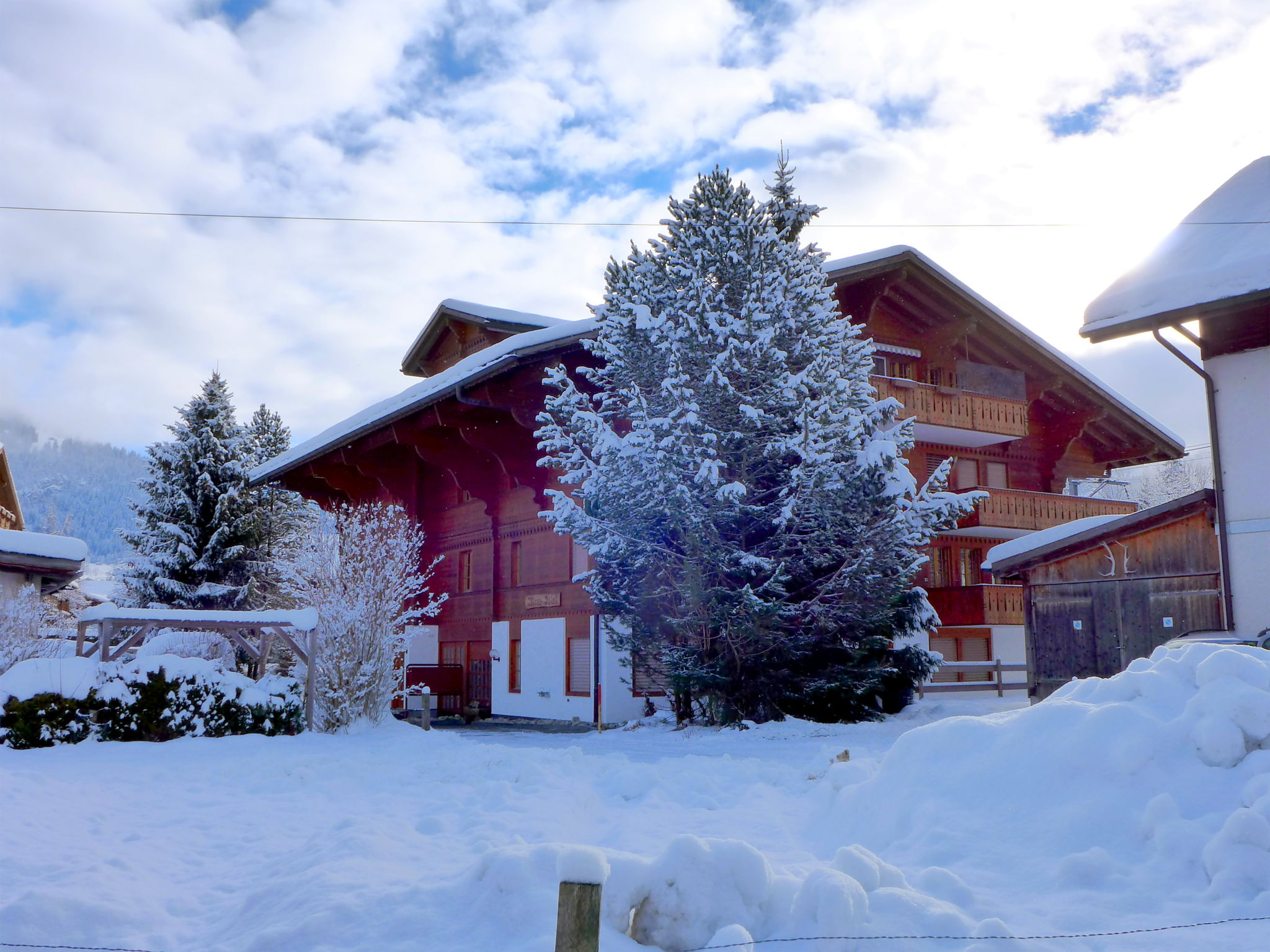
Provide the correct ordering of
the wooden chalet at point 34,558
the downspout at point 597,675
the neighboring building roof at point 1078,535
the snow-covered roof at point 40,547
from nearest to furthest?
1. the neighboring building roof at point 1078,535
2. the downspout at point 597,675
3. the snow-covered roof at point 40,547
4. the wooden chalet at point 34,558

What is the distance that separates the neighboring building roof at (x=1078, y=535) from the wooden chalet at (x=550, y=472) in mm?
6069

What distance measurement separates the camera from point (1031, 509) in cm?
2853

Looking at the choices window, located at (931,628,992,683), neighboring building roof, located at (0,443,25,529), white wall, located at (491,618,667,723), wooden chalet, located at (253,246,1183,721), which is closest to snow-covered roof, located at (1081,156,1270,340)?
wooden chalet, located at (253,246,1183,721)

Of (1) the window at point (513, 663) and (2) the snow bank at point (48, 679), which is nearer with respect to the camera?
(2) the snow bank at point (48, 679)

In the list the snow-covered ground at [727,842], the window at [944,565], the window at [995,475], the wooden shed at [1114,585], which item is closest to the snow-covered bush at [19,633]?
the snow-covered ground at [727,842]

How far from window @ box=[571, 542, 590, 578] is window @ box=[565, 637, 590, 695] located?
1.50m

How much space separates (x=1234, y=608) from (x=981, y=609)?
11938mm

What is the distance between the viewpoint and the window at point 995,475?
3034cm

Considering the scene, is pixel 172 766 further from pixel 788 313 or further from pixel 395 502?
pixel 395 502

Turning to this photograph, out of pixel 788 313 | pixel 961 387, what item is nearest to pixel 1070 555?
pixel 788 313

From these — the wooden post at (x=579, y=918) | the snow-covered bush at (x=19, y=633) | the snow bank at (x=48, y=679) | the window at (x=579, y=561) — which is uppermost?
the window at (x=579, y=561)

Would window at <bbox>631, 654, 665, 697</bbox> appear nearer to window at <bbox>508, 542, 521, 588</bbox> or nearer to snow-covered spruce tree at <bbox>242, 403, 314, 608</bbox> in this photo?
window at <bbox>508, 542, 521, 588</bbox>

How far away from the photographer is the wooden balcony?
2669 cm

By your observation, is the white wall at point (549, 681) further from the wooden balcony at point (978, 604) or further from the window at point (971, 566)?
the window at point (971, 566)
